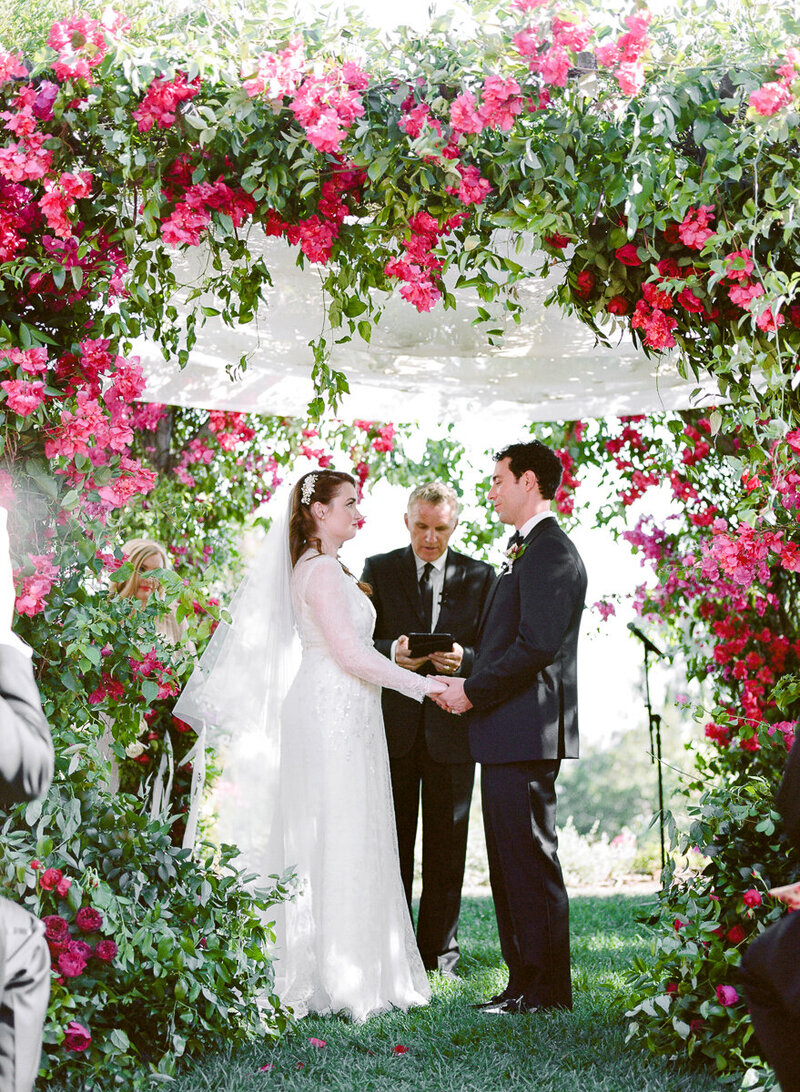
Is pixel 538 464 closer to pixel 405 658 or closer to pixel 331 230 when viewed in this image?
pixel 405 658

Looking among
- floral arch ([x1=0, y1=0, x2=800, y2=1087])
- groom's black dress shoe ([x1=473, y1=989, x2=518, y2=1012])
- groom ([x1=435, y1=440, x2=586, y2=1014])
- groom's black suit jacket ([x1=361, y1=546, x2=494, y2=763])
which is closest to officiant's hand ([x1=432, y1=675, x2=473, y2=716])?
groom ([x1=435, y1=440, x2=586, y2=1014])

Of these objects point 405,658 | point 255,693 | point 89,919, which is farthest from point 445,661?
point 89,919

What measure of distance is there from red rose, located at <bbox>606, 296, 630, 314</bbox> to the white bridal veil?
1790 millimetres

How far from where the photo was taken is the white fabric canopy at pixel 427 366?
14.2 feet

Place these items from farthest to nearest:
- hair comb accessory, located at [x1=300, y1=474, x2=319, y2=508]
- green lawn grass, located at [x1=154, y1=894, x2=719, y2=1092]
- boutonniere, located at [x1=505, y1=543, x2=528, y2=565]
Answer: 1. hair comb accessory, located at [x1=300, y1=474, x2=319, y2=508]
2. boutonniere, located at [x1=505, y1=543, x2=528, y2=565]
3. green lawn grass, located at [x1=154, y1=894, x2=719, y2=1092]

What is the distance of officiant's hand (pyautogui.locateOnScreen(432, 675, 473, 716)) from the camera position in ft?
14.1

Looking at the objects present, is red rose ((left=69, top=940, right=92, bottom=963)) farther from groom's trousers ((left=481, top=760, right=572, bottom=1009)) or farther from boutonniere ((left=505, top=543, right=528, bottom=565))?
boutonniere ((left=505, top=543, right=528, bottom=565))

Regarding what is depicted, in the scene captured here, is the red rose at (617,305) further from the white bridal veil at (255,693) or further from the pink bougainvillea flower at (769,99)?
the white bridal veil at (255,693)

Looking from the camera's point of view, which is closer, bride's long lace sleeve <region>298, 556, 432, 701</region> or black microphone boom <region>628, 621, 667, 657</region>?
bride's long lace sleeve <region>298, 556, 432, 701</region>

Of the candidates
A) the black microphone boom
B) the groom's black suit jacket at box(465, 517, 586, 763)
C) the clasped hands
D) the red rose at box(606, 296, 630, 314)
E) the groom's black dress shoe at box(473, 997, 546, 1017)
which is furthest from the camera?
the black microphone boom

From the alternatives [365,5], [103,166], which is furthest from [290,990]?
[365,5]

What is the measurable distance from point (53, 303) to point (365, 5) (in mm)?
1207

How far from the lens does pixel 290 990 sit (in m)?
4.05

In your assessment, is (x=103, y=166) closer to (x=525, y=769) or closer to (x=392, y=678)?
(x=392, y=678)
